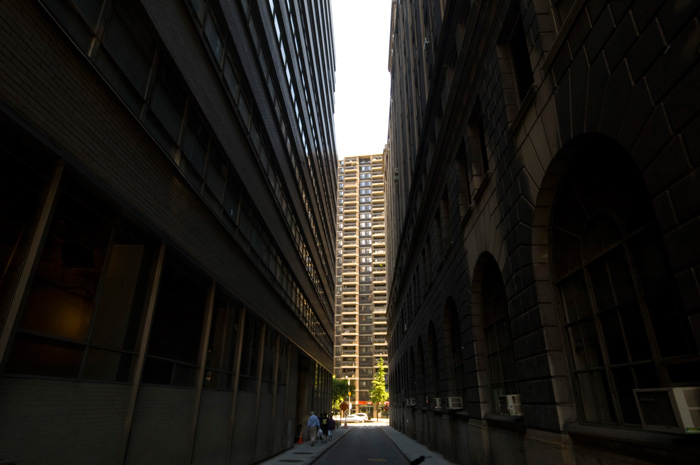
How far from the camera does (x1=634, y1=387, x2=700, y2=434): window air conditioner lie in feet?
13.9

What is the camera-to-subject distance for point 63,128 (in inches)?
239

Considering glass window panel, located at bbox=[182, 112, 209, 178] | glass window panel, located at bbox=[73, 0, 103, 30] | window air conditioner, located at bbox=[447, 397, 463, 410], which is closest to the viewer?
glass window panel, located at bbox=[73, 0, 103, 30]

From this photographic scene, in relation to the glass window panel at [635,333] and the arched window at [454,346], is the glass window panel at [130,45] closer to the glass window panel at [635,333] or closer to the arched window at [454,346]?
the glass window panel at [635,333]

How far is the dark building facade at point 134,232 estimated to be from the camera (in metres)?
5.47

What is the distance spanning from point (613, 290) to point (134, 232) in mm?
9155

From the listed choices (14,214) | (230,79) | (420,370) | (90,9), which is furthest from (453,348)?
(90,9)

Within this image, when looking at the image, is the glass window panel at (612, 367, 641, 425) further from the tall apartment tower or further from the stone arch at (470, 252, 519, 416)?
the tall apartment tower

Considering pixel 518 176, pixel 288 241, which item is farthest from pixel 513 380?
pixel 288 241

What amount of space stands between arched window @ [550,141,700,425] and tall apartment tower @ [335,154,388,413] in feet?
337

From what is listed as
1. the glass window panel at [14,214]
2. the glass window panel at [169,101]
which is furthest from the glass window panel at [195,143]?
the glass window panel at [14,214]

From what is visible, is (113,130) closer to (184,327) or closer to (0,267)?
(0,267)

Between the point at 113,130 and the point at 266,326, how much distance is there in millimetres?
12690

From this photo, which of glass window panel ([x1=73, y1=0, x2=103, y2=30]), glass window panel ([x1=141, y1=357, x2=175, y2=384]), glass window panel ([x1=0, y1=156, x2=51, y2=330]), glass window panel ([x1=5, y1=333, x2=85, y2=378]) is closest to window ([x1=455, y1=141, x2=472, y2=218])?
glass window panel ([x1=141, y1=357, x2=175, y2=384])

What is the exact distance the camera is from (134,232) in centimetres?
822
